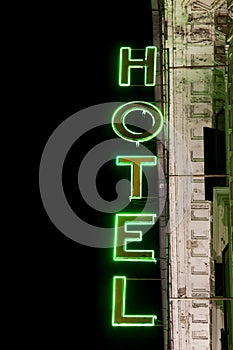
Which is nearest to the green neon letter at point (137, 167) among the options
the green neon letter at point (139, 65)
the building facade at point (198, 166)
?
the building facade at point (198, 166)

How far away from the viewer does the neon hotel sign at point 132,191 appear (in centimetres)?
859

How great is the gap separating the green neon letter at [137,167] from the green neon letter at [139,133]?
0.30m

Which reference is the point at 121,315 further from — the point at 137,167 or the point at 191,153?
the point at 191,153

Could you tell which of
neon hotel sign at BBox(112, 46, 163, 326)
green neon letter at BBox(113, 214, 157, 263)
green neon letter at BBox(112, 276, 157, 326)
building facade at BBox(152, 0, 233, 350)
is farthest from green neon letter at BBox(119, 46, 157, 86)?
green neon letter at BBox(112, 276, 157, 326)

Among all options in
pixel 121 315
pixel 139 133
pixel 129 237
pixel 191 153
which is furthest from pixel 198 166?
pixel 121 315

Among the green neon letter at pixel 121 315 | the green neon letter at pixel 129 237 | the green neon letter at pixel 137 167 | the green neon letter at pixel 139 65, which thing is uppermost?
the green neon letter at pixel 139 65

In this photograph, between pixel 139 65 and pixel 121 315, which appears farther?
pixel 139 65

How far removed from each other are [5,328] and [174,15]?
6529 mm

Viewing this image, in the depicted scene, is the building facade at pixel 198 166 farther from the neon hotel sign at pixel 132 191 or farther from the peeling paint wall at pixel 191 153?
the neon hotel sign at pixel 132 191

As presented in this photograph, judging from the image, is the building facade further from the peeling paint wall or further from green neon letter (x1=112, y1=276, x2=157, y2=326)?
green neon letter (x1=112, y1=276, x2=157, y2=326)

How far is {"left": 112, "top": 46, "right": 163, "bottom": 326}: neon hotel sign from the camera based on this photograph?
8.59m

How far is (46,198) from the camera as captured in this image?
1208 cm

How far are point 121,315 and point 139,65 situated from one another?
343 cm

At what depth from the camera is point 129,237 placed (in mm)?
8914
